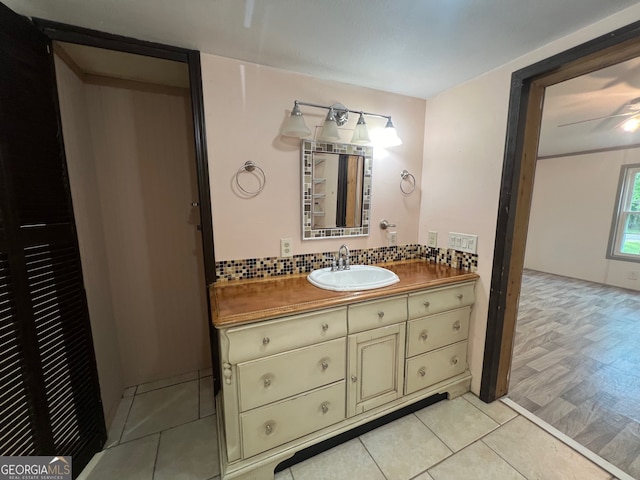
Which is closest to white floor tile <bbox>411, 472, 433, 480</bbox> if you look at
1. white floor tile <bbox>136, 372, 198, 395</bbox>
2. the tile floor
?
the tile floor

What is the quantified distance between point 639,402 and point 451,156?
207 cm

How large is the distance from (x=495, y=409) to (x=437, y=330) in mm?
661

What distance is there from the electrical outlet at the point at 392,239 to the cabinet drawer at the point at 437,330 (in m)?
0.65

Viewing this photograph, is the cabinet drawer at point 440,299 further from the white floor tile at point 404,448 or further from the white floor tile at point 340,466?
the white floor tile at point 340,466

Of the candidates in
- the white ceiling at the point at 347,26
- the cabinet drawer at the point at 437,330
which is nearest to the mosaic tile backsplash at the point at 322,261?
the cabinet drawer at the point at 437,330

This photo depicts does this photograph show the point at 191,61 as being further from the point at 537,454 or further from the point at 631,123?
the point at 631,123

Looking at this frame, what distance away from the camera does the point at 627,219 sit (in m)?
3.90

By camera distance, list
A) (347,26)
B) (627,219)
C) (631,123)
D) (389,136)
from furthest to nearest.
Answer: (627,219)
(631,123)
(389,136)
(347,26)

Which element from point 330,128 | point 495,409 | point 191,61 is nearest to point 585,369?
point 495,409

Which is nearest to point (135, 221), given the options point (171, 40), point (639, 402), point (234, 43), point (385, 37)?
point (171, 40)

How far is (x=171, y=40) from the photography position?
4.28 feet

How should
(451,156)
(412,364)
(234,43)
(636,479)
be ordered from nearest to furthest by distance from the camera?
(636,479)
(234,43)
(412,364)
(451,156)

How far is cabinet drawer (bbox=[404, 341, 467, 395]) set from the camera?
1603 millimetres

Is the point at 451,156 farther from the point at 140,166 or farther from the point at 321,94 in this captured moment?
the point at 140,166
